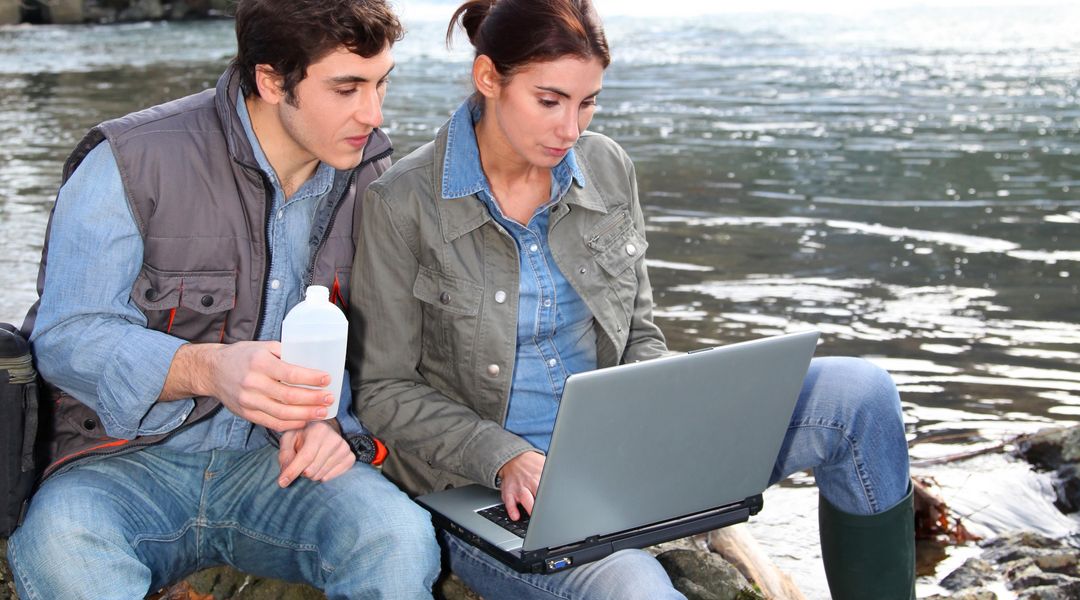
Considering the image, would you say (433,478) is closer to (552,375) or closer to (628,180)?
(552,375)

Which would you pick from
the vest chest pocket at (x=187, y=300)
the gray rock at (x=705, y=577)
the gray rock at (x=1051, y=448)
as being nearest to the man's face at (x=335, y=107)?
the vest chest pocket at (x=187, y=300)

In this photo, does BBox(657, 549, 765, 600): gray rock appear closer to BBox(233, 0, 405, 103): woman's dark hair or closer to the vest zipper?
the vest zipper

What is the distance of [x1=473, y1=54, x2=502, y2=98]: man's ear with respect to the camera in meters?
3.36

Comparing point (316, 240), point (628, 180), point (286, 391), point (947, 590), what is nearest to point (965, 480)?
point (947, 590)

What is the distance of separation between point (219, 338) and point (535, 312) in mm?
779

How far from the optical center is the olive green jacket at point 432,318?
3186 mm

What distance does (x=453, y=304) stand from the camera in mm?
3213

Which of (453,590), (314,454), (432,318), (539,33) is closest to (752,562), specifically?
(453,590)

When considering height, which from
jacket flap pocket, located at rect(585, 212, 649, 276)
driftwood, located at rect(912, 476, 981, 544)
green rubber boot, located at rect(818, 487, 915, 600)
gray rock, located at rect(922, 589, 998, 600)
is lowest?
driftwood, located at rect(912, 476, 981, 544)

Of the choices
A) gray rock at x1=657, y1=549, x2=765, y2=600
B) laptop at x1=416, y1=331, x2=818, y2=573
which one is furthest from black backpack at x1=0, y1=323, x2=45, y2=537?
gray rock at x1=657, y1=549, x2=765, y2=600

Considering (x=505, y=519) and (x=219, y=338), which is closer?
(x=505, y=519)

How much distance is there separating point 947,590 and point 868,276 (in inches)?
177

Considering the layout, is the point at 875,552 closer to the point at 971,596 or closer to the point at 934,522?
the point at 971,596

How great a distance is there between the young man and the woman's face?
340mm
